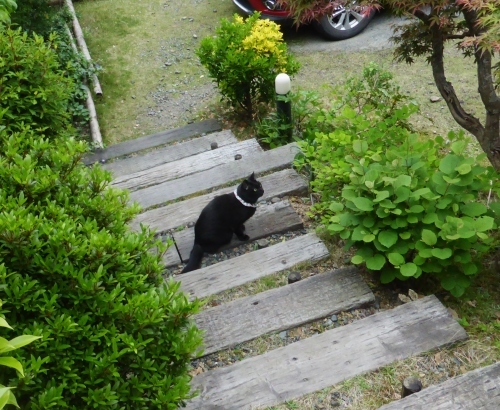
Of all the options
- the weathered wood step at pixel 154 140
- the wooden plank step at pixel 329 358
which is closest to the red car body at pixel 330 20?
the weathered wood step at pixel 154 140

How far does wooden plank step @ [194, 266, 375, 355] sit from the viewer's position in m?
3.24

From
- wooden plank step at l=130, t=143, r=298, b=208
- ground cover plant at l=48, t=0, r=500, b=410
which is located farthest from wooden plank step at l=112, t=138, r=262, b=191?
ground cover plant at l=48, t=0, r=500, b=410

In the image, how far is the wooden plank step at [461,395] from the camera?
98.2 inches

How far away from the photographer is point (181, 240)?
168 inches

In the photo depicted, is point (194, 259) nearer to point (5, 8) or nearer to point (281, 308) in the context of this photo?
point (281, 308)

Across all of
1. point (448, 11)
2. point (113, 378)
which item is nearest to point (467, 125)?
point (448, 11)

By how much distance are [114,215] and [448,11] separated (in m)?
2.33

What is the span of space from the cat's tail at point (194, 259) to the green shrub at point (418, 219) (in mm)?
1044

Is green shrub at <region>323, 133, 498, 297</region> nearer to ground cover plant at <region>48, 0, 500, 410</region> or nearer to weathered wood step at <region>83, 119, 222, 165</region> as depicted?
ground cover plant at <region>48, 0, 500, 410</region>

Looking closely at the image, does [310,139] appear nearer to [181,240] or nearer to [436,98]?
[181,240]

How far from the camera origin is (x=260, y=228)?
4.30 meters

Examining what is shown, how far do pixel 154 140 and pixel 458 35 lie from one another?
3.33 m

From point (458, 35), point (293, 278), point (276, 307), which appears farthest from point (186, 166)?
point (458, 35)

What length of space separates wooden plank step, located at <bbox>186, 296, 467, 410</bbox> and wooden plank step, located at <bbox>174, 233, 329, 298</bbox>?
0.73 m
